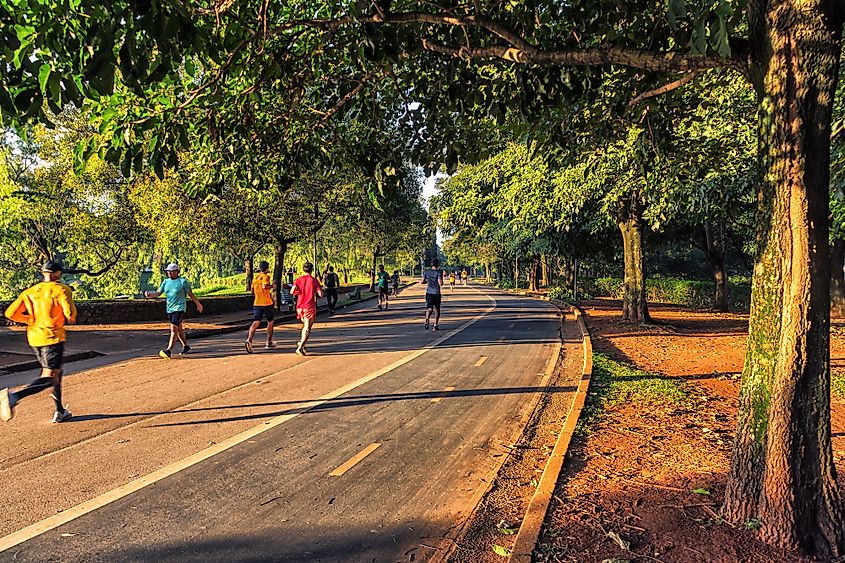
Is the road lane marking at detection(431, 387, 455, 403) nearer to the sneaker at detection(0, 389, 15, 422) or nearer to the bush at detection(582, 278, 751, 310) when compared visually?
the sneaker at detection(0, 389, 15, 422)

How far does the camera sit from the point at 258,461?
197 inches

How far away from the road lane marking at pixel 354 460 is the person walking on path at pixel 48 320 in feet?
12.0

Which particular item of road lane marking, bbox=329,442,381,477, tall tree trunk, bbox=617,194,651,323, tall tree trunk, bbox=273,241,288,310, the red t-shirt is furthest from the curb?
tall tree trunk, bbox=273,241,288,310

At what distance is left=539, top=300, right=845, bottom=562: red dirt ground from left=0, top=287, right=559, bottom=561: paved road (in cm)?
78

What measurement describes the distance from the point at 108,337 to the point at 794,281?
15.1 metres

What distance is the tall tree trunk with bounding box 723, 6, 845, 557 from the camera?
3.24m

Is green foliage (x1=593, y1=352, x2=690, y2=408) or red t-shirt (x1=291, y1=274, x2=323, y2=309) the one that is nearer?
green foliage (x1=593, y1=352, x2=690, y2=408)

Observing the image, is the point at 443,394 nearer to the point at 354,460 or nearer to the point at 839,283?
the point at 354,460

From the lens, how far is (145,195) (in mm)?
19953

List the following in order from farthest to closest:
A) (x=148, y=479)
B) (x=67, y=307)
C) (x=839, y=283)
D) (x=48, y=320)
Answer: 1. (x=839, y=283)
2. (x=67, y=307)
3. (x=48, y=320)
4. (x=148, y=479)

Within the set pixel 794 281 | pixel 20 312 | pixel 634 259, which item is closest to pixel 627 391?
pixel 794 281

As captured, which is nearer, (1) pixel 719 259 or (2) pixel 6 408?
(2) pixel 6 408

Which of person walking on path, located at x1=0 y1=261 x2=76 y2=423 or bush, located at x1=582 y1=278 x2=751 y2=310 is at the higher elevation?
person walking on path, located at x1=0 y1=261 x2=76 y2=423

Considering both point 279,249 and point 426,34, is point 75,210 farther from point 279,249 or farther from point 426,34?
point 426,34
